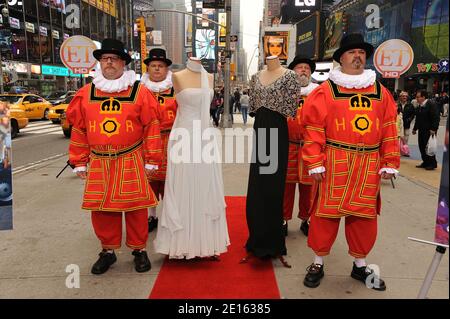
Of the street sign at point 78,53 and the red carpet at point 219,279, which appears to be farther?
the street sign at point 78,53

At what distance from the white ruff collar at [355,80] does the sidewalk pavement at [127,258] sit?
1465 mm

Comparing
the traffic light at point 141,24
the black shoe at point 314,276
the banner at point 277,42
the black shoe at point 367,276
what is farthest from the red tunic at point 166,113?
the banner at point 277,42

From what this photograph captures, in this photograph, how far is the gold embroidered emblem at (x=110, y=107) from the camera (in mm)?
3219

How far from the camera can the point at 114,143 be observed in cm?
324

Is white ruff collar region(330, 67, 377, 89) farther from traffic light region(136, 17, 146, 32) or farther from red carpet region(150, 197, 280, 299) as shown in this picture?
traffic light region(136, 17, 146, 32)

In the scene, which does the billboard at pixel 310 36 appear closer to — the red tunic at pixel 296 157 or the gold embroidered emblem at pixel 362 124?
the red tunic at pixel 296 157

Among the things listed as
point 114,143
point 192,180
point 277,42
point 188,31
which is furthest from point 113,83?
point 188,31

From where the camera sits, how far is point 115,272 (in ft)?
11.3

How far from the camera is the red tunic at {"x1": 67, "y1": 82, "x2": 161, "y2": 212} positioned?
3230mm

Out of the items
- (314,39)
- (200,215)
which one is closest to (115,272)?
(200,215)

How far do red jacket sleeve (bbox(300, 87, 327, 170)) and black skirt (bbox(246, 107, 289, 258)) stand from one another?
0.39 meters

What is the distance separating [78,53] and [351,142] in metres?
6.77
